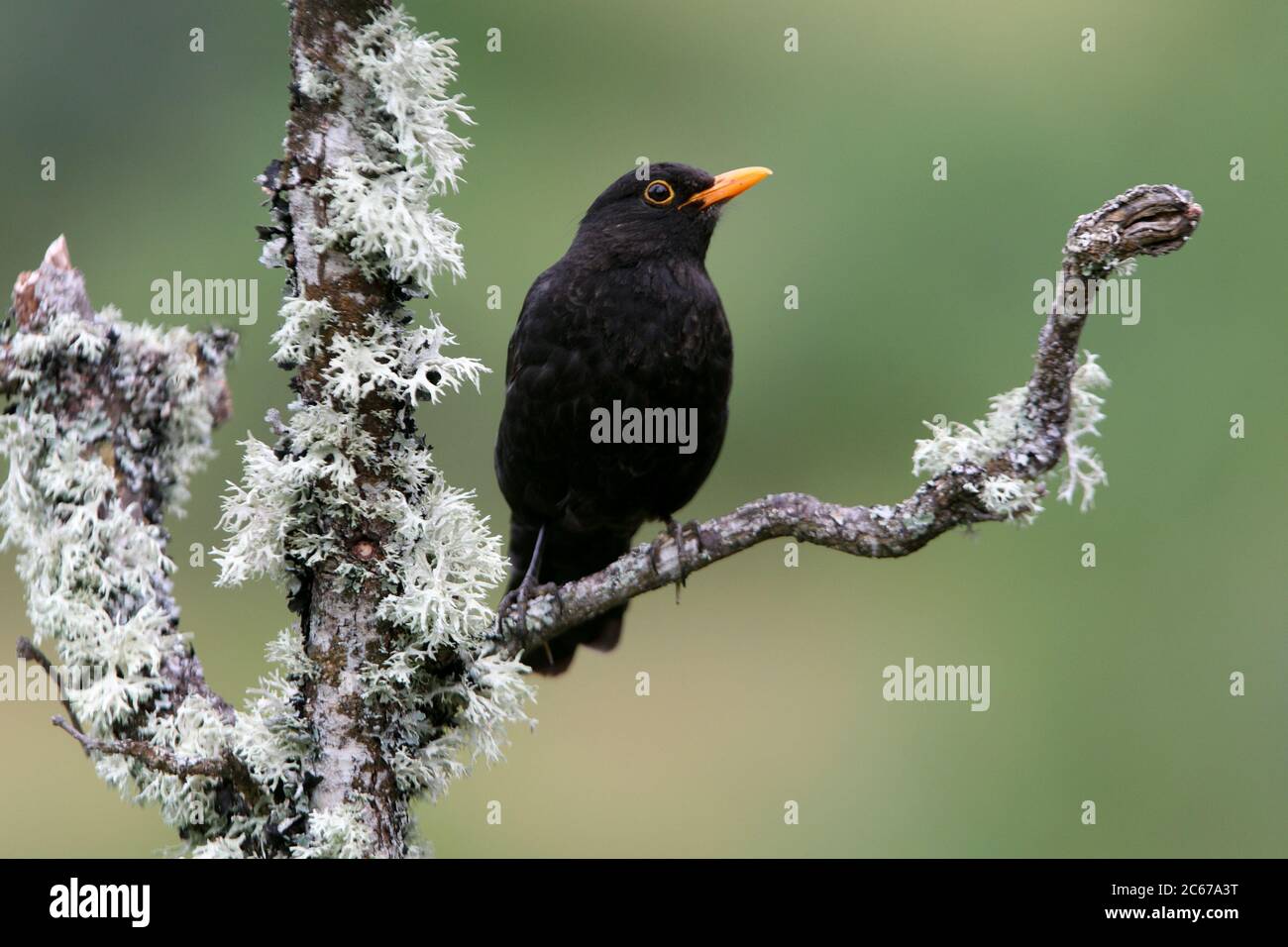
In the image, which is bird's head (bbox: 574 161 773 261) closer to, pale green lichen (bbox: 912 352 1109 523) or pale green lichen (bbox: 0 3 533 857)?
pale green lichen (bbox: 0 3 533 857)

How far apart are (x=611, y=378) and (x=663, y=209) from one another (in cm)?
88

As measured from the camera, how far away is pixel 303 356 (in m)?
3.36

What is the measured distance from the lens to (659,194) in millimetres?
5477

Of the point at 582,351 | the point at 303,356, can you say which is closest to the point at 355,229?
the point at 303,356

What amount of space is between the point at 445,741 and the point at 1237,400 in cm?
618

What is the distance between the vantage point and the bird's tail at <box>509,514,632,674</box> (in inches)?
206

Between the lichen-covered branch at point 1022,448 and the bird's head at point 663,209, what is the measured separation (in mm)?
2015

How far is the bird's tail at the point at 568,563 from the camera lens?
17.1ft

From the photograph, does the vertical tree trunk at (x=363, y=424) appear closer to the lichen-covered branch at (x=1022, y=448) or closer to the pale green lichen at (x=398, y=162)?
the pale green lichen at (x=398, y=162)

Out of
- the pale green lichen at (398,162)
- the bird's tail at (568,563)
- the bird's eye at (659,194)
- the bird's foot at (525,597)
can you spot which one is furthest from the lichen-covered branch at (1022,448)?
the bird's eye at (659,194)

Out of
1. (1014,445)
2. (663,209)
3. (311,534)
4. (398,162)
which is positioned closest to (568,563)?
(663,209)

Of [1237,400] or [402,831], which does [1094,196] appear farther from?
[402,831]

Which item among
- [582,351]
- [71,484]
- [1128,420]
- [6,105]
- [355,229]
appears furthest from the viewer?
[6,105]

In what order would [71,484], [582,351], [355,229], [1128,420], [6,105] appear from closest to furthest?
[355,229] → [71,484] → [582,351] → [1128,420] → [6,105]
